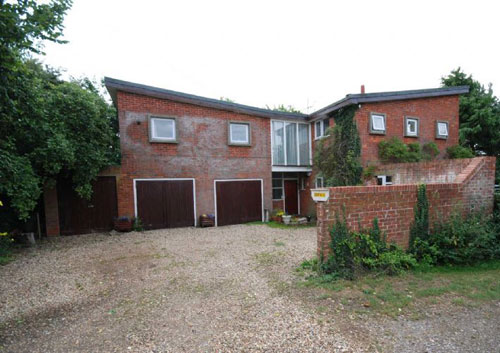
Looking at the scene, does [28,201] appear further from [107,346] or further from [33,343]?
[107,346]

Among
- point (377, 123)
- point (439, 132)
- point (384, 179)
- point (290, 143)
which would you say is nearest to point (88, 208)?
point (290, 143)

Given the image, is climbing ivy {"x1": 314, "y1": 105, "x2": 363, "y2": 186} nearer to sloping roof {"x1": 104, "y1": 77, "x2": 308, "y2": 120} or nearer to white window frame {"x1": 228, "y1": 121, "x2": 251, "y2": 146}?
sloping roof {"x1": 104, "y1": 77, "x2": 308, "y2": 120}

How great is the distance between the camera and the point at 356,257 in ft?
13.1

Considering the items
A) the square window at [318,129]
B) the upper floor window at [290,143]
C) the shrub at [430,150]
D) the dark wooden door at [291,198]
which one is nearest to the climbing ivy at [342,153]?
the square window at [318,129]

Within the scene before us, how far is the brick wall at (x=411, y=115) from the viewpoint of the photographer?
9.70m

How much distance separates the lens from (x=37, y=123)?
5.93 metres

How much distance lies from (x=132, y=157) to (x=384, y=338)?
9029 millimetres

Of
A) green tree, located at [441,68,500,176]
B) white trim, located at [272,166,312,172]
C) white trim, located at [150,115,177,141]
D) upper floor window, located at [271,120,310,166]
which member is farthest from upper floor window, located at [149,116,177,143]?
green tree, located at [441,68,500,176]

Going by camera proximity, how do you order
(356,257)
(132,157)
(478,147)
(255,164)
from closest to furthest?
(356,257) → (132,157) → (255,164) → (478,147)

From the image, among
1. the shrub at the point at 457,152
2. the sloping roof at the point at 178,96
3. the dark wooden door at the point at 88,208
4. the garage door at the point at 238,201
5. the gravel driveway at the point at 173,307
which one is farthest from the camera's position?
the shrub at the point at 457,152

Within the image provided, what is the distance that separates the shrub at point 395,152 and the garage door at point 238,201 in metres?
5.58

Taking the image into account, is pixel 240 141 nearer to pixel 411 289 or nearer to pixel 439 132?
pixel 411 289

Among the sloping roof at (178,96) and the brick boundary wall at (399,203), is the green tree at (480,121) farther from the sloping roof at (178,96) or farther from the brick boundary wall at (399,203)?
the sloping roof at (178,96)

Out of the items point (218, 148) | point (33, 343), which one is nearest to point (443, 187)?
point (33, 343)
